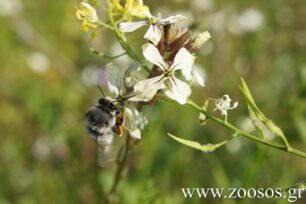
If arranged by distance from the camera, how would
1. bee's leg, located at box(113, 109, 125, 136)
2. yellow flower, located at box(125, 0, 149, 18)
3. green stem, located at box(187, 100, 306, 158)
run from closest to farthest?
1. green stem, located at box(187, 100, 306, 158)
2. yellow flower, located at box(125, 0, 149, 18)
3. bee's leg, located at box(113, 109, 125, 136)

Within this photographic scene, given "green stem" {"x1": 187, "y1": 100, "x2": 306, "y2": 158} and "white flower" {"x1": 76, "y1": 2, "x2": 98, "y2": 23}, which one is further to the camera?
"white flower" {"x1": 76, "y1": 2, "x2": 98, "y2": 23}

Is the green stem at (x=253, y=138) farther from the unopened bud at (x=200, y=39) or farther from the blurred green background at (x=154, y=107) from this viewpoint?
the blurred green background at (x=154, y=107)

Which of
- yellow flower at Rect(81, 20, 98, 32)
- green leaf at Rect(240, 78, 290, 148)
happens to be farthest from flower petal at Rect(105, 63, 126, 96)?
green leaf at Rect(240, 78, 290, 148)

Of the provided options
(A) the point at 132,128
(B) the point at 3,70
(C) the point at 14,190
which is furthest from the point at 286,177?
(B) the point at 3,70

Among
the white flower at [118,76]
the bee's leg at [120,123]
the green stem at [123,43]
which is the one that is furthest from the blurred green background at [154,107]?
the green stem at [123,43]

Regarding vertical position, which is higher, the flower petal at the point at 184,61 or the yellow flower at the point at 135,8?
the yellow flower at the point at 135,8

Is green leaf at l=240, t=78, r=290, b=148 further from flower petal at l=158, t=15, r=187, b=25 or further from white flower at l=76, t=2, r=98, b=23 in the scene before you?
white flower at l=76, t=2, r=98, b=23

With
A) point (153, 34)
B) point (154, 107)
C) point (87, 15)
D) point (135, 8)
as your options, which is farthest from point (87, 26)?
point (154, 107)

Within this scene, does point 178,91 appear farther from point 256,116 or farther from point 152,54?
point 256,116
